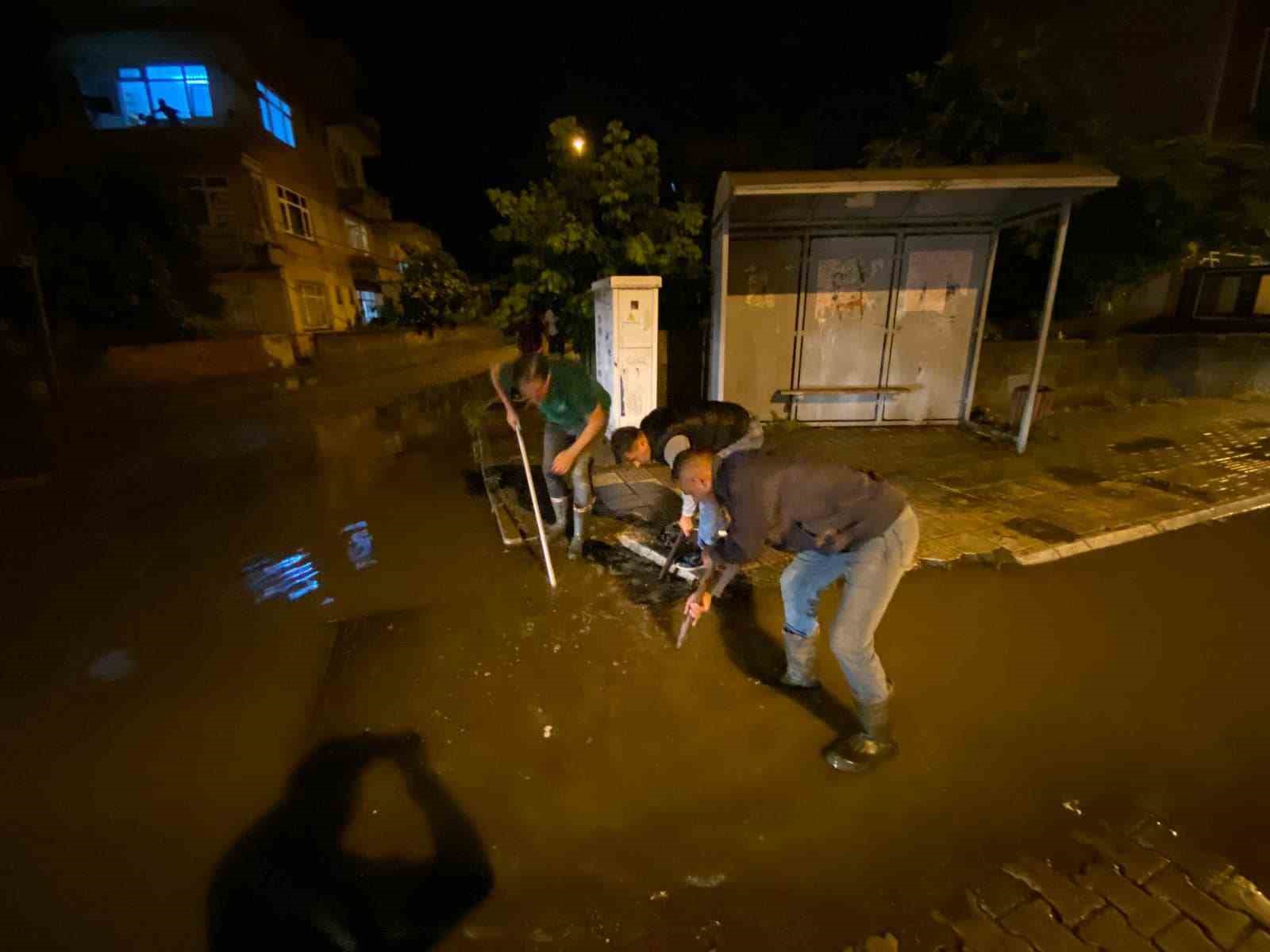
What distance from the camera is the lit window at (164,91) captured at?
19047 mm

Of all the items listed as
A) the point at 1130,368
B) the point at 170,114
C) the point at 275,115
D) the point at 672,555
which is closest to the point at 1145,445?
the point at 1130,368

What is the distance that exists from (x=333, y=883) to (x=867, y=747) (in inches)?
90.5

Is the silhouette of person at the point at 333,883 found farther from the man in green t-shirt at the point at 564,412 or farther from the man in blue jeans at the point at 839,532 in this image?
the man in green t-shirt at the point at 564,412

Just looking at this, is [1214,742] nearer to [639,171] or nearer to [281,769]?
[281,769]

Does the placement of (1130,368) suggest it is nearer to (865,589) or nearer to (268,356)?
(865,589)

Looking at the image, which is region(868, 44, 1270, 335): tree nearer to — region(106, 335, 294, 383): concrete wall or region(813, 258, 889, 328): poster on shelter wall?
region(813, 258, 889, 328): poster on shelter wall

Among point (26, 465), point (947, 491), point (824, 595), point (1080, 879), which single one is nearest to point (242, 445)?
point (26, 465)

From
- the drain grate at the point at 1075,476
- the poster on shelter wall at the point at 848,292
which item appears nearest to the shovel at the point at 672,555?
the drain grate at the point at 1075,476

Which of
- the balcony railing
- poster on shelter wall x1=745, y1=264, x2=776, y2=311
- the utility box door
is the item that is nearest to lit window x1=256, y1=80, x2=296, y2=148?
the balcony railing

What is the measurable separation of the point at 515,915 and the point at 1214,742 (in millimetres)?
3250

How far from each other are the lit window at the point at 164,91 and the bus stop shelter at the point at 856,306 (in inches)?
802

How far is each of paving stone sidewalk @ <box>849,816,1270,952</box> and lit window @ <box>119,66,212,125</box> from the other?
84.7ft

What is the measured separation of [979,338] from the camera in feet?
26.8

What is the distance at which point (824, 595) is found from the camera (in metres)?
4.25
